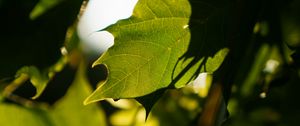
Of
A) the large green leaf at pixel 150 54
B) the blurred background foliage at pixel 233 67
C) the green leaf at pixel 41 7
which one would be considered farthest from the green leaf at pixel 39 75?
the large green leaf at pixel 150 54

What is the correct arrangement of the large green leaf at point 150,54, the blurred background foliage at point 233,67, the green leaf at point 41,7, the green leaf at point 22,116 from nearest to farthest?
the large green leaf at point 150,54 → the blurred background foliage at point 233,67 → the green leaf at point 41,7 → the green leaf at point 22,116

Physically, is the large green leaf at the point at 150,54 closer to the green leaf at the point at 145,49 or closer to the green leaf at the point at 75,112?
the green leaf at the point at 145,49

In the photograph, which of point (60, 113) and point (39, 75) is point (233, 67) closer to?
point (39, 75)

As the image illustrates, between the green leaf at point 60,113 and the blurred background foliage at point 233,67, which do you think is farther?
the green leaf at point 60,113

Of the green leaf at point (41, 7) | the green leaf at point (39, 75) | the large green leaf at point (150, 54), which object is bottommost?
the green leaf at point (39, 75)

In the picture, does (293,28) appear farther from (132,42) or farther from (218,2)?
(132,42)

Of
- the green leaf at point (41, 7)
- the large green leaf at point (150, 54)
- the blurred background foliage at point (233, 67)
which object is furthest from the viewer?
the green leaf at point (41, 7)

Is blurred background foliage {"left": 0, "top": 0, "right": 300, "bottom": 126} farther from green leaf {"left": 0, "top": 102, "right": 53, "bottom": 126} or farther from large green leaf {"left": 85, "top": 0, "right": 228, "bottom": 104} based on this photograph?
large green leaf {"left": 85, "top": 0, "right": 228, "bottom": 104}

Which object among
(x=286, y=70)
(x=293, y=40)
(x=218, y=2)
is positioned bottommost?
(x=286, y=70)

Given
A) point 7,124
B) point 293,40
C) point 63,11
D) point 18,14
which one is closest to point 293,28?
point 293,40
